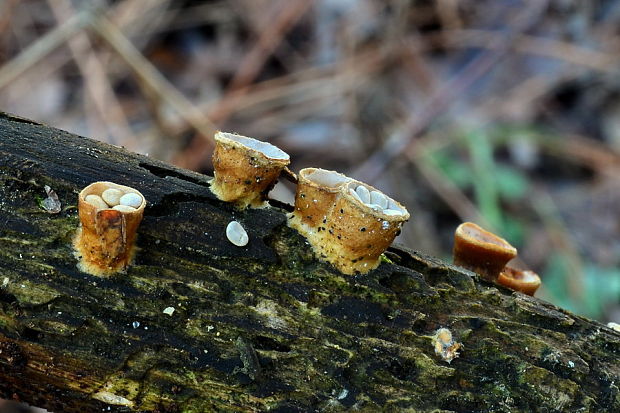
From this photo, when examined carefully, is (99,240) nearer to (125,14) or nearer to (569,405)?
(569,405)

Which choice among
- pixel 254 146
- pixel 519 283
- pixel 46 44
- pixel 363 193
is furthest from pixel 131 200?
pixel 46 44

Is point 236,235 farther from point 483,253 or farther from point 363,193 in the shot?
point 483,253

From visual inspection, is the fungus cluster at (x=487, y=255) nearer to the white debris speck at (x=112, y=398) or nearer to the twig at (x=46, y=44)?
the white debris speck at (x=112, y=398)

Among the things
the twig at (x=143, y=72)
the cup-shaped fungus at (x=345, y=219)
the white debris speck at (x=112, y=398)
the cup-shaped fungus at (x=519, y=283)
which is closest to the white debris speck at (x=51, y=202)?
the white debris speck at (x=112, y=398)

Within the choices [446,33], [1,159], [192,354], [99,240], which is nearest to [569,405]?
[192,354]

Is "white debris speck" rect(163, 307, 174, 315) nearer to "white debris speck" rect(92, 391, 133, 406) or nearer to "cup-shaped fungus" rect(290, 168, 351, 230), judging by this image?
"white debris speck" rect(92, 391, 133, 406)

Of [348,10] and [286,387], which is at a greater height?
[348,10]
